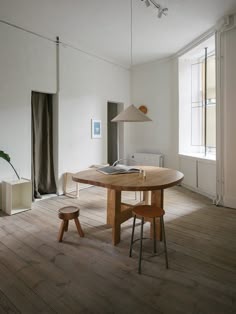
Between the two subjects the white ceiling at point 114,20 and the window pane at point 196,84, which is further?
the window pane at point 196,84

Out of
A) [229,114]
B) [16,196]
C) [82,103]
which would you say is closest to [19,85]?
[82,103]

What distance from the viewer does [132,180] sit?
2.49 metres

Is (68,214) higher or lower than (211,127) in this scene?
lower

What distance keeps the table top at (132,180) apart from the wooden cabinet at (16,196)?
1565 millimetres


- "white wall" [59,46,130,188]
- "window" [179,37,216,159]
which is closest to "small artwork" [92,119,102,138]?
"white wall" [59,46,130,188]

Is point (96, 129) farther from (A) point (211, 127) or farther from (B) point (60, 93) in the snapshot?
(A) point (211, 127)

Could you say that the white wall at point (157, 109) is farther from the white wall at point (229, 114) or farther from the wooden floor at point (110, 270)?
the wooden floor at point (110, 270)

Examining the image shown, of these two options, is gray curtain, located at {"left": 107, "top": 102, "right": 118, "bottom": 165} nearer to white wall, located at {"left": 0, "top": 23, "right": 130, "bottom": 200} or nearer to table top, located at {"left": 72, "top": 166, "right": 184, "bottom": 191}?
white wall, located at {"left": 0, "top": 23, "right": 130, "bottom": 200}

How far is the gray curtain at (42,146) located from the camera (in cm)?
447

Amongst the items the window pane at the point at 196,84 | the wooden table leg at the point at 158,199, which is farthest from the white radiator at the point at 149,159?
the wooden table leg at the point at 158,199

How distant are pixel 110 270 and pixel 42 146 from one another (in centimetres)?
321

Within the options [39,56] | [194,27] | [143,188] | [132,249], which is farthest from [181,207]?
[39,56]

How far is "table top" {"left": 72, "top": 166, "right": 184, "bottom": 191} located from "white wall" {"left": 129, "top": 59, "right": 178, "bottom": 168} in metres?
3.01

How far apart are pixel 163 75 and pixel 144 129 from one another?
1509 millimetres
